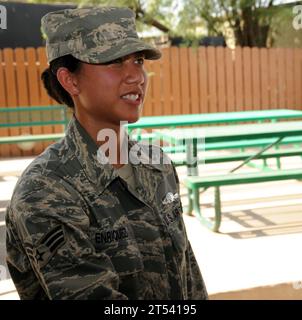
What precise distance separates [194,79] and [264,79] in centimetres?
151

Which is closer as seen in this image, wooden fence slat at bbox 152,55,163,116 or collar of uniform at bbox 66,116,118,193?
collar of uniform at bbox 66,116,118,193

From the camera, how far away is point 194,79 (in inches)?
359

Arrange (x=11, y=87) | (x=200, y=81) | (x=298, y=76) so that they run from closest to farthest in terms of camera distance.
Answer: (x=11, y=87) → (x=200, y=81) → (x=298, y=76)

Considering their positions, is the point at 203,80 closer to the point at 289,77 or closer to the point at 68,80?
the point at 289,77

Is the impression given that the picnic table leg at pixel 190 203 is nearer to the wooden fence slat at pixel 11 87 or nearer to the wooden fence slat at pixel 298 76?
the wooden fence slat at pixel 11 87

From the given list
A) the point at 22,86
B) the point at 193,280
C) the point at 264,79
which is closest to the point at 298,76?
the point at 264,79

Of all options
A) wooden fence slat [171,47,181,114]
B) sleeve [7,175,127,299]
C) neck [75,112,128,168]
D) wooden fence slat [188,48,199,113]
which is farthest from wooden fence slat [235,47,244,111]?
sleeve [7,175,127,299]

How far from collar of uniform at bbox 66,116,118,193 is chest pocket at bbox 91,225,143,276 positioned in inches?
4.0

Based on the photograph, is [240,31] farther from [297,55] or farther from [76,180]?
[76,180]

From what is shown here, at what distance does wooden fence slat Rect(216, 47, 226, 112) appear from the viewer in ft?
30.3

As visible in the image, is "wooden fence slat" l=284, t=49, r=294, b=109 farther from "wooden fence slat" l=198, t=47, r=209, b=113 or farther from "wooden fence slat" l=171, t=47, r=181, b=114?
"wooden fence slat" l=171, t=47, r=181, b=114

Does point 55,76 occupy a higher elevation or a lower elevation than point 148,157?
higher

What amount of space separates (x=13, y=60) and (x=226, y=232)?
5.44 metres

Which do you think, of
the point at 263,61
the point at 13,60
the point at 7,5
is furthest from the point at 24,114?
the point at 263,61
